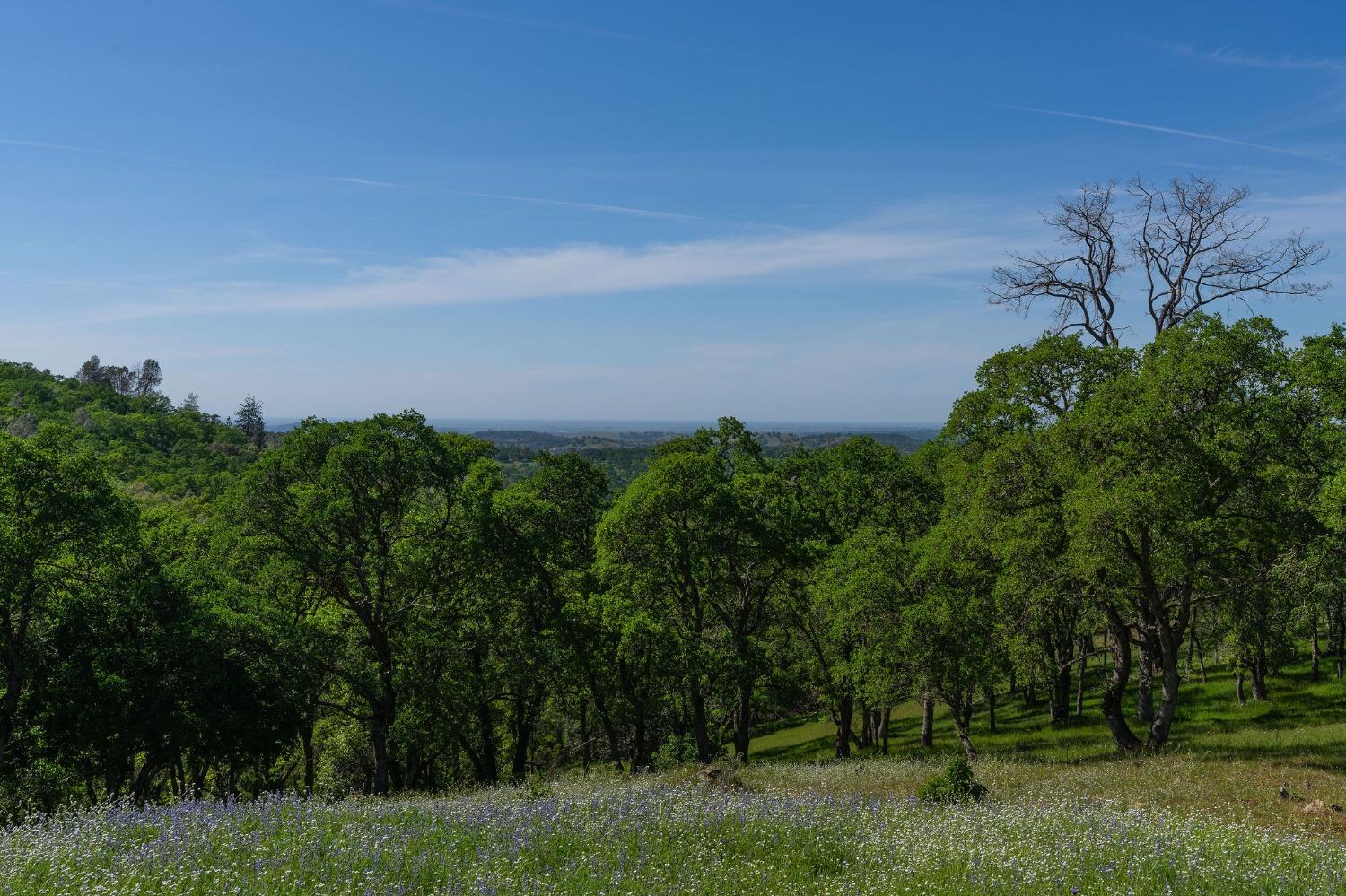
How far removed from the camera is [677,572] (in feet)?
105

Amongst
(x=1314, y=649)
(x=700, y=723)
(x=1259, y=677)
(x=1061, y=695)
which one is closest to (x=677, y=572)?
(x=700, y=723)

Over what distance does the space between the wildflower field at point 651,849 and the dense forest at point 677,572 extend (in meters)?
12.1

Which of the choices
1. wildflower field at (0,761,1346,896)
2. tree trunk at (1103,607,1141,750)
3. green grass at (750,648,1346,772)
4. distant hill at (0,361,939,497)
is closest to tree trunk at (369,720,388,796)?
wildflower field at (0,761,1346,896)

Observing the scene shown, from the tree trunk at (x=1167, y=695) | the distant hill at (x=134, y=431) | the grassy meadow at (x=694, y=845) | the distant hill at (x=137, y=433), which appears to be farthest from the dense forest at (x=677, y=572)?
the distant hill at (x=134, y=431)

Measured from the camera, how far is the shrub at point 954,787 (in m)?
16.8

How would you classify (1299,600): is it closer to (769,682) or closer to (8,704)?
(769,682)

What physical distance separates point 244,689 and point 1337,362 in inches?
1344

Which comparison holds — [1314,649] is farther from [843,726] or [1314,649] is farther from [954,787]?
[954,787]

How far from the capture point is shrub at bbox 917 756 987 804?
16.8 m

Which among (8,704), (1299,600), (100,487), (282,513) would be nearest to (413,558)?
(282,513)

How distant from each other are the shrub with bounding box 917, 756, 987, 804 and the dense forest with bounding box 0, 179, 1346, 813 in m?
9.44

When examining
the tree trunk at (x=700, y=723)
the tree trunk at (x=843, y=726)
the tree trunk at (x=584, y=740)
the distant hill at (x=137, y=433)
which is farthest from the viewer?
the distant hill at (x=137, y=433)

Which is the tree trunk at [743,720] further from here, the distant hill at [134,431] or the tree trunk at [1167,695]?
the distant hill at [134,431]

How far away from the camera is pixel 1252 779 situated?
19.5 meters
